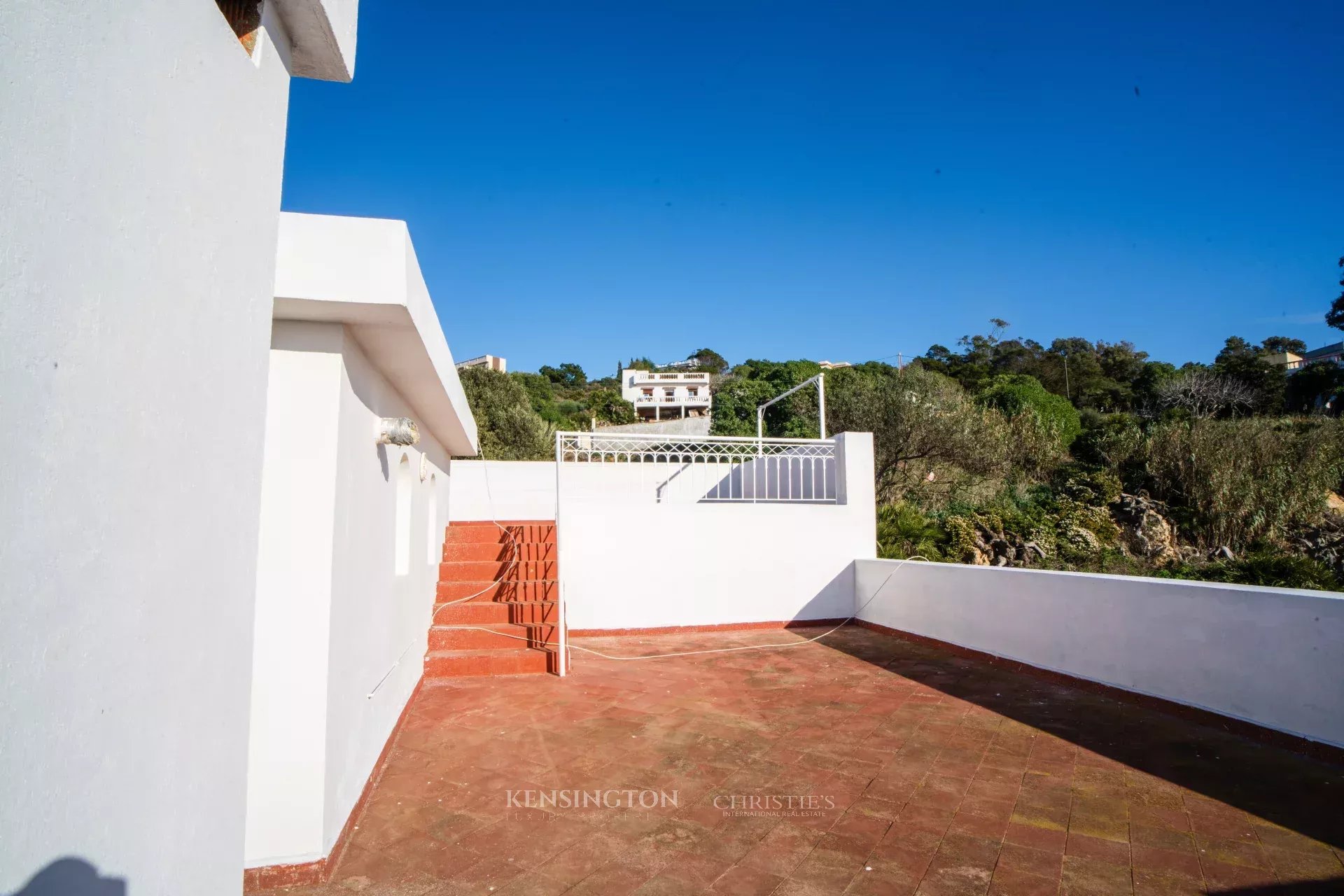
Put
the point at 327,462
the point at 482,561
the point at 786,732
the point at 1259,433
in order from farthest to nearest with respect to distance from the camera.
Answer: the point at 1259,433
the point at 482,561
the point at 786,732
the point at 327,462

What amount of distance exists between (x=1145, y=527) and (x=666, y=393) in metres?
46.2

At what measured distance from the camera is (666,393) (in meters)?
56.3

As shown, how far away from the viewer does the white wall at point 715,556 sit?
774 centimetres

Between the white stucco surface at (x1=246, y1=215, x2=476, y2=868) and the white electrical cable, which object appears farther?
the white electrical cable

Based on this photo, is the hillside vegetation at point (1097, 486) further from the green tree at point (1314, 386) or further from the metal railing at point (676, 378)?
the metal railing at point (676, 378)

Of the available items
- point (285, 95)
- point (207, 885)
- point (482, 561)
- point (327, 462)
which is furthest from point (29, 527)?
point (482, 561)

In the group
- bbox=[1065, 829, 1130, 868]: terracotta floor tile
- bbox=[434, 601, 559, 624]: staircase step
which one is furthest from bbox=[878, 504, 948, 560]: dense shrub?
bbox=[1065, 829, 1130, 868]: terracotta floor tile

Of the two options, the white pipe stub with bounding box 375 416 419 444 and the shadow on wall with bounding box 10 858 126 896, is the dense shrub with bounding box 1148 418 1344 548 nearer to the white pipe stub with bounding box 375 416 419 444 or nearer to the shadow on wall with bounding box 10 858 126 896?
the white pipe stub with bounding box 375 416 419 444

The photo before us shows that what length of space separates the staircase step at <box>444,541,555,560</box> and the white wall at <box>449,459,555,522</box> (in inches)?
106

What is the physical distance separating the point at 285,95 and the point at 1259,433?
1553 cm

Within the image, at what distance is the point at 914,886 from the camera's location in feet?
8.56

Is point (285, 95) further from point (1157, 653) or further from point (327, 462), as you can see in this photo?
point (1157, 653)

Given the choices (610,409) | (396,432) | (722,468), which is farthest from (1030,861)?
(610,409)

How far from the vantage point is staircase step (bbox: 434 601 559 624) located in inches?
253
